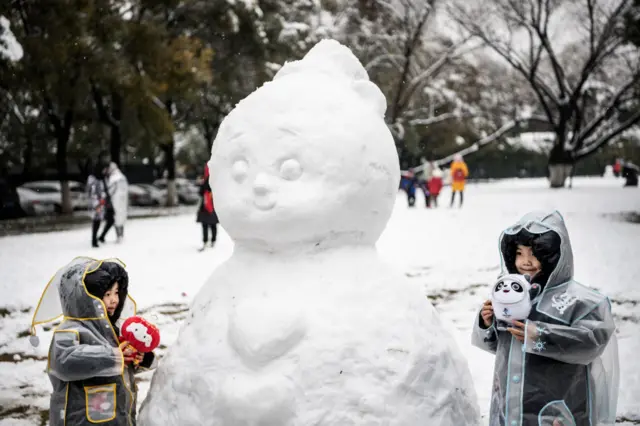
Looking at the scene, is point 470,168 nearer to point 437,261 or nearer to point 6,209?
point 6,209

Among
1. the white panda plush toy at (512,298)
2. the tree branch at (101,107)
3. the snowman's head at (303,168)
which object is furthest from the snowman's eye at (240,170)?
the tree branch at (101,107)

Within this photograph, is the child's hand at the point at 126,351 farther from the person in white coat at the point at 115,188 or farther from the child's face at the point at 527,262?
the person in white coat at the point at 115,188

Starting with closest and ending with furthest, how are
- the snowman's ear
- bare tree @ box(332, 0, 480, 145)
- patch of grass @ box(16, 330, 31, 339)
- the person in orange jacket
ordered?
the snowman's ear, patch of grass @ box(16, 330, 31, 339), the person in orange jacket, bare tree @ box(332, 0, 480, 145)

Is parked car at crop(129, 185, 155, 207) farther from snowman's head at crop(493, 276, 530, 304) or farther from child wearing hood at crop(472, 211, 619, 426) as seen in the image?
snowman's head at crop(493, 276, 530, 304)

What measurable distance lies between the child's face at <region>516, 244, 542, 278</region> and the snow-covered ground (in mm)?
1738

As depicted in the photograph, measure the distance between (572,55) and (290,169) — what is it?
2527 cm

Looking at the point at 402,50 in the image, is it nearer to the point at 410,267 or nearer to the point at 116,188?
the point at 116,188

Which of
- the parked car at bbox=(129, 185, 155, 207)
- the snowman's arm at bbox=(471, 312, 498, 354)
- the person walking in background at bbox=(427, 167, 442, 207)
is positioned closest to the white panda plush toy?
the snowman's arm at bbox=(471, 312, 498, 354)

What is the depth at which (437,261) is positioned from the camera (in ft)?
31.1

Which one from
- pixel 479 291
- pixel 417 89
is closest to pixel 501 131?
pixel 417 89

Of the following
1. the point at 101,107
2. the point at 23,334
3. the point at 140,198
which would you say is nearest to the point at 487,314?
the point at 23,334

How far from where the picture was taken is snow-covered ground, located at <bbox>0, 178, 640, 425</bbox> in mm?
4938

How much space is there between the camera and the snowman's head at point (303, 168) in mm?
2711

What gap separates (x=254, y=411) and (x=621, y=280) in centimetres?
663
